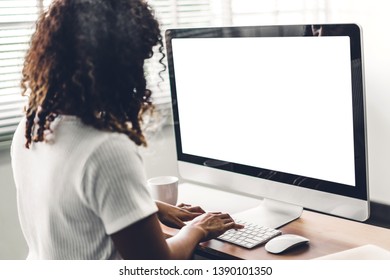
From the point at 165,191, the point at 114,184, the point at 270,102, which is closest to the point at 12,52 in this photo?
the point at 165,191

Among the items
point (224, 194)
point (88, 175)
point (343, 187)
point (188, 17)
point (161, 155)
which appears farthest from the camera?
point (188, 17)

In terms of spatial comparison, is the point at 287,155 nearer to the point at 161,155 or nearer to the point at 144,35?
the point at 144,35

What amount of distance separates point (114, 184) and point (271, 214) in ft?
1.71

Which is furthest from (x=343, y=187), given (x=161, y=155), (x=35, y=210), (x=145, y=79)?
(x=161, y=155)

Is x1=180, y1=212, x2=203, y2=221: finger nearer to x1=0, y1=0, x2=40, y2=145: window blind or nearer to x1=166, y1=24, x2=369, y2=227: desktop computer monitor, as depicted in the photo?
x1=166, y1=24, x2=369, y2=227: desktop computer monitor

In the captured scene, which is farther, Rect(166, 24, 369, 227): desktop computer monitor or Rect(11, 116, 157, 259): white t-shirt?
Rect(166, 24, 369, 227): desktop computer monitor

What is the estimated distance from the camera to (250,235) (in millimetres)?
1129

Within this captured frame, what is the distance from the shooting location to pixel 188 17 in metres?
1.83

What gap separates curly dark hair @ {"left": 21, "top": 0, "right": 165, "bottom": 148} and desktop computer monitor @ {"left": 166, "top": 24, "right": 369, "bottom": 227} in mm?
304

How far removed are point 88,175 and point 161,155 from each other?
0.82m

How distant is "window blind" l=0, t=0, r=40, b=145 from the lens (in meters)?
1.43

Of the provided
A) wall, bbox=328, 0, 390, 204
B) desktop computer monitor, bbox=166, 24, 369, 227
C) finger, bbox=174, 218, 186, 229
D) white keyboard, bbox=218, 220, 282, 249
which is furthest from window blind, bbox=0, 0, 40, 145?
wall, bbox=328, 0, 390, 204

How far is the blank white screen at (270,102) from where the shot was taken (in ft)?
3.43

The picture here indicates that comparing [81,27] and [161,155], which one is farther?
[161,155]
